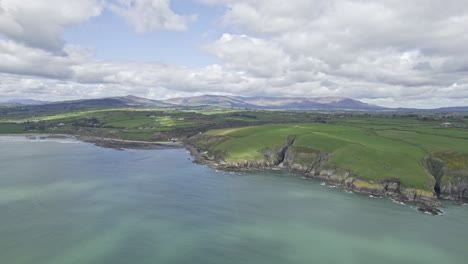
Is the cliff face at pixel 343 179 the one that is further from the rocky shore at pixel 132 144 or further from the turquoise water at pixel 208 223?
the rocky shore at pixel 132 144

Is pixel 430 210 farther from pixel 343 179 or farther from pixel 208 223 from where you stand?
pixel 208 223

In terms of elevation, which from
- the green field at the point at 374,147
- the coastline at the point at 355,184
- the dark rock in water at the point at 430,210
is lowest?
the dark rock in water at the point at 430,210

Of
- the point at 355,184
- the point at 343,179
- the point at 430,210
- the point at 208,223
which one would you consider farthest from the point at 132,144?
the point at 430,210

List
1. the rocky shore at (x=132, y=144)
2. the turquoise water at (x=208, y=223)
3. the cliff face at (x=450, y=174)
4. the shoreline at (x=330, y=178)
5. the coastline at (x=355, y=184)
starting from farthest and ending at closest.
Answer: the rocky shore at (x=132, y=144)
the cliff face at (x=450, y=174)
the shoreline at (x=330, y=178)
the coastline at (x=355, y=184)
the turquoise water at (x=208, y=223)

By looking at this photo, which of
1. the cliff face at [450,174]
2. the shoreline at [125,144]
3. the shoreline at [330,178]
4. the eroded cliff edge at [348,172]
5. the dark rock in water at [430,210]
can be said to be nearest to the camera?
the dark rock in water at [430,210]

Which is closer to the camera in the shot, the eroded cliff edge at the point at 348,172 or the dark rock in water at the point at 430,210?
the dark rock in water at the point at 430,210

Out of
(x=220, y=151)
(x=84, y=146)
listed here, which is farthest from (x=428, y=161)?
(x=84, y=146)

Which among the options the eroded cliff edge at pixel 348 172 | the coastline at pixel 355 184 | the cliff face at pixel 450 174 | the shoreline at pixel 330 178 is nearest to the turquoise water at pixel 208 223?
the coastline at pixel 355 184
